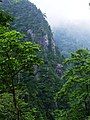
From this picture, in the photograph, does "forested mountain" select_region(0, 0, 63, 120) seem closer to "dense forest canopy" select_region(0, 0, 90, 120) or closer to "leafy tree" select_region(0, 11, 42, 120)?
"dense forest canopy" select_region(0, 0, 90, 120)

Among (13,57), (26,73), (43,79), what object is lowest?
(26,73)

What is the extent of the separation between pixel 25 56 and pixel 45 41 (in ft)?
567

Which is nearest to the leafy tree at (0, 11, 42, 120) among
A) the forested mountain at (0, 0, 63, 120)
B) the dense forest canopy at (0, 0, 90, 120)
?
the dense forest canopy at (0, 0, 90, 120)

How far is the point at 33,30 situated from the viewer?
7387 inches

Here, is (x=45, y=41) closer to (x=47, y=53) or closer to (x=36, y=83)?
(x=47, y=53)

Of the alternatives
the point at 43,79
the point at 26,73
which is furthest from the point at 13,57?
the point at 43,79

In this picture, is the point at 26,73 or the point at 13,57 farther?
the point at 26,73

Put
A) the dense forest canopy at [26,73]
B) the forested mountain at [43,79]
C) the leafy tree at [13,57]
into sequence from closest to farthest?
the leafy tree at [13,57] → the dense forest canopy at [26,73] → the forested mountain at [43,79]

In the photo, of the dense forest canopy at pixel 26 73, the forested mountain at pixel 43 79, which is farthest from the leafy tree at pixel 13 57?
the forested mountain at pixel 43 79

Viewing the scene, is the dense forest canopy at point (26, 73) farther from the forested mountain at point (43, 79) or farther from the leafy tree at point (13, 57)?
the forested mountain at point (43, 79)

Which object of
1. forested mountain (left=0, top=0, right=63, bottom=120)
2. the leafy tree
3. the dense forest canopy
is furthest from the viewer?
forested mountain (left=0, top=0, right=63, bottom=120)

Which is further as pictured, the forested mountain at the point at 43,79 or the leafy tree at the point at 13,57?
the forested mountain at the point at 43,79

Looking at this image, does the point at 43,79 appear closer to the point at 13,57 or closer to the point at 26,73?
the point at 26,73

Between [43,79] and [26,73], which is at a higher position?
[43,79]
